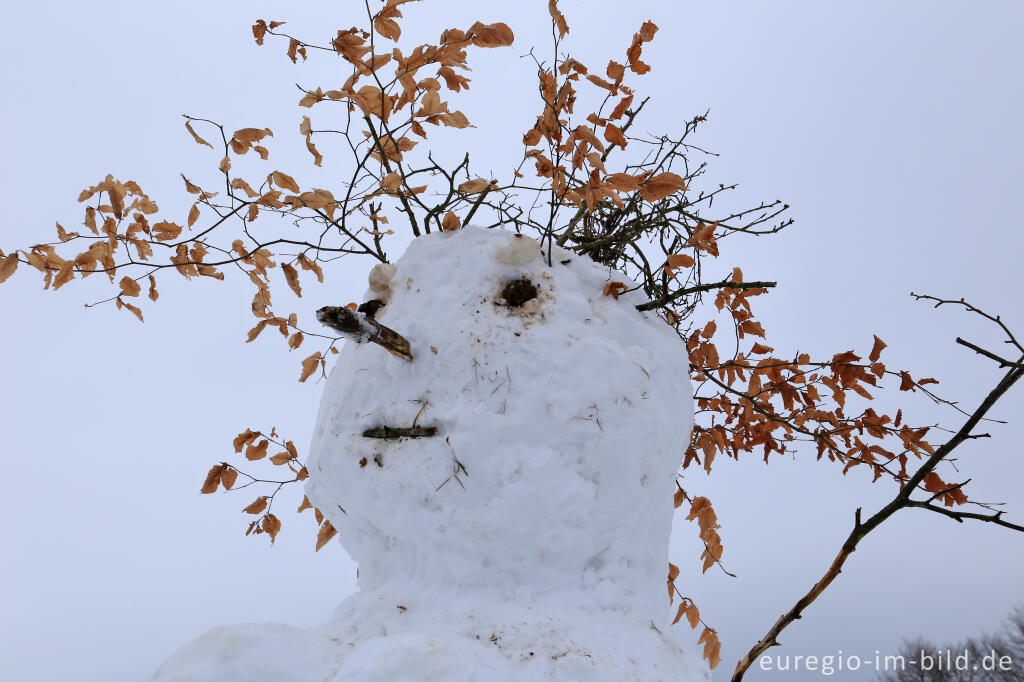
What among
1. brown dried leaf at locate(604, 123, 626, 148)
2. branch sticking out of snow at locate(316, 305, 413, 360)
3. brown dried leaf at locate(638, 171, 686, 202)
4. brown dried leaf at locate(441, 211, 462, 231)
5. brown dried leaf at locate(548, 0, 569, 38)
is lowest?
branch sticking out of snow at locate(316, 305, 413, 360)

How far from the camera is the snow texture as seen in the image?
1755 mm

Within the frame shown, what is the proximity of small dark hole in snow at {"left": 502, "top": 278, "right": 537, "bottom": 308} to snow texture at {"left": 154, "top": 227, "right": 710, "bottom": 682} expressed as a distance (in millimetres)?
18

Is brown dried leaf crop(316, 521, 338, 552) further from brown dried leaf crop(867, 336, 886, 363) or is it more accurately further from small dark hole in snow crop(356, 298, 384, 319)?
brown dried leaf crop(867, 336, 886, 363)

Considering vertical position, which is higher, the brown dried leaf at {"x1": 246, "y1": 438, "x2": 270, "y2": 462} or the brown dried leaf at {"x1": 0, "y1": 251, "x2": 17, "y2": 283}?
the brown dried leaf at {"x1": 0, "y1": 251, "x2": 17, "y2": 283}

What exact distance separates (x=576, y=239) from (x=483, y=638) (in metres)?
1.76

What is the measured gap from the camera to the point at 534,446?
1889 mm

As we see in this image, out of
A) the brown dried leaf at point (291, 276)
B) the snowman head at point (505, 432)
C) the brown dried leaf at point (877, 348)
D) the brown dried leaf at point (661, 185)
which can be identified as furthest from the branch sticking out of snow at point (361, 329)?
the brown dried leaf at point (877, 348)

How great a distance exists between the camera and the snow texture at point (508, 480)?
1.75 m

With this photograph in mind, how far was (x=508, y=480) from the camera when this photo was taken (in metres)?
1.86

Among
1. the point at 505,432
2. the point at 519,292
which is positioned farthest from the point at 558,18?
the point at 505,432

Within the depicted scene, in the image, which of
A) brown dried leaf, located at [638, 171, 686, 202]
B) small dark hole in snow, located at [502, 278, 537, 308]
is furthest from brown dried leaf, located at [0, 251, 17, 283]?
brown dried leaf, located at [638, 171, 686, 202]

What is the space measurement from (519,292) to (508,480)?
68 centimetres

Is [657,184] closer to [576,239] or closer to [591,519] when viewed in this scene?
[576,239]

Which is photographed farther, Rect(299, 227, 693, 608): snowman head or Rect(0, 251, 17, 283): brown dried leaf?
Rect(0, 251, 17, 283): brown dried leaf
